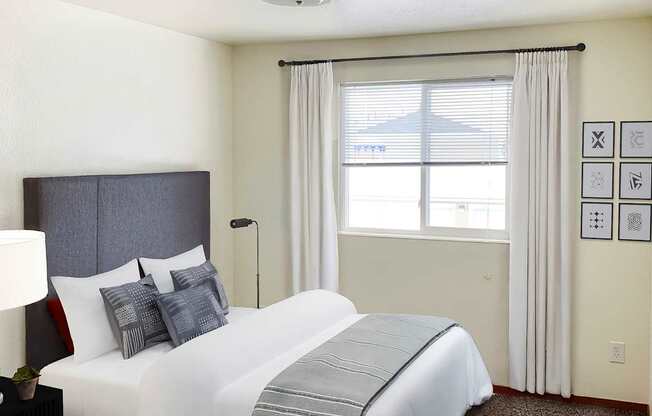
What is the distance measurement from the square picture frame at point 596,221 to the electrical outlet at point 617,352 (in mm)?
702

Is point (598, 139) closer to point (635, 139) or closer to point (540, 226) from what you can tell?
point (635, 139)

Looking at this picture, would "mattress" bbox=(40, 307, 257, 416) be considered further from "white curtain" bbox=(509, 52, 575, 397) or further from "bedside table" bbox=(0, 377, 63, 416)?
"white curtain" bbox=(509, 52, 575, 397)

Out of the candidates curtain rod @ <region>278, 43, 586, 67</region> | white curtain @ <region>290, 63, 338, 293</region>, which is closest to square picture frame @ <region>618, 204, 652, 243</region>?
curtain rod @ <region>278, 43, 586, 67</region>

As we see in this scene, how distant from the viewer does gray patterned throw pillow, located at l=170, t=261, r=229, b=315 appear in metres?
4.27

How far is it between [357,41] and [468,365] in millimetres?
2566

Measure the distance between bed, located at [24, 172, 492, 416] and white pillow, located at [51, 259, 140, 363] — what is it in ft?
0.27

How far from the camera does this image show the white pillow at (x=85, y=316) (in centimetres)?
366

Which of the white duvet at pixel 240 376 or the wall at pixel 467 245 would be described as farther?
the wall at pixel 467 245

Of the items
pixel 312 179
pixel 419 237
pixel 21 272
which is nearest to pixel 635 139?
pixel 419 237

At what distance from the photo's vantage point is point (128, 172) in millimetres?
4551

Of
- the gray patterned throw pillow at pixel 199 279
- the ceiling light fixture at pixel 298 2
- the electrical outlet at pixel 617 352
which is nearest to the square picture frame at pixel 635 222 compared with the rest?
the electrical outlet at pixel 617 352

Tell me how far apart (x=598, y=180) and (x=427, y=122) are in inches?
49.5

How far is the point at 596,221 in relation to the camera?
15.4 ft

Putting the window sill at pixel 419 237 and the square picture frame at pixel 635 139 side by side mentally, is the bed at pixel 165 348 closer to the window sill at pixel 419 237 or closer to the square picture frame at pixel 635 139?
the window sill at pixel 419 237
